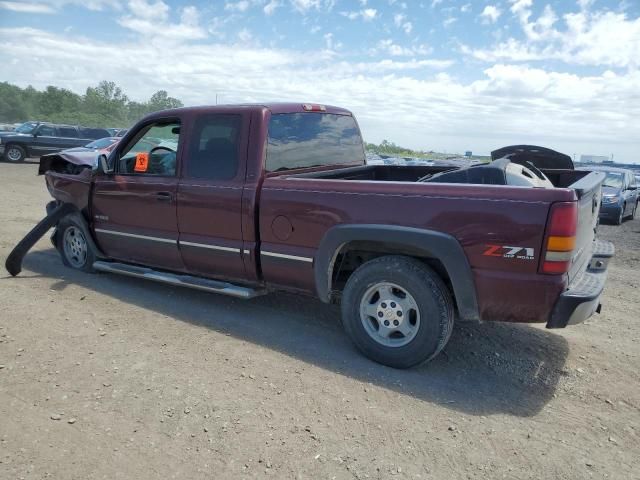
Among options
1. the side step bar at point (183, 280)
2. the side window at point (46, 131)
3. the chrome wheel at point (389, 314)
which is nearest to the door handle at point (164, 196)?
the side step bar at point (183, 280)

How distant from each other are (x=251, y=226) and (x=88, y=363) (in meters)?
1.61

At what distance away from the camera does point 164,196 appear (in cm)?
473

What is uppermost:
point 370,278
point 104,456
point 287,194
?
point 287,194

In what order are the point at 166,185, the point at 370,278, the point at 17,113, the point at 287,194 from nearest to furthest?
the point at 370,278, the point at 287,194, the point at 166,185, the point at 17,113

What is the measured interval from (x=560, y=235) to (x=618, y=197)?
11723 mm

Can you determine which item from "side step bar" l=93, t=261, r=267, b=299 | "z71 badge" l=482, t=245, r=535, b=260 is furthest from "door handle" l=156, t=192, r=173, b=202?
"z71 badge" l=482, t=245, r=535, b=260

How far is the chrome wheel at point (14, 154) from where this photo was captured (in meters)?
21.3

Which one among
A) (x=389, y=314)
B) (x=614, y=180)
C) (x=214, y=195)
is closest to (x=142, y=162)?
(x=214, y=195)

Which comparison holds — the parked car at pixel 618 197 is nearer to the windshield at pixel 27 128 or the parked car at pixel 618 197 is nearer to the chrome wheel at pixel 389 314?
the chrome wheel at pixel 389 314

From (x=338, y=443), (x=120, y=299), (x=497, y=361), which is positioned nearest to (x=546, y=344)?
(x=497, y=361)

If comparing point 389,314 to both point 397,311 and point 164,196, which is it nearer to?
point 397,311

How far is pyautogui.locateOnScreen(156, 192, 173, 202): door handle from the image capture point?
4691mm

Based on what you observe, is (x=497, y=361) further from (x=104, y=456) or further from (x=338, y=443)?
(x=104, y=456)

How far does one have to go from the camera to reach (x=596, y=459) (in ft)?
8.81
